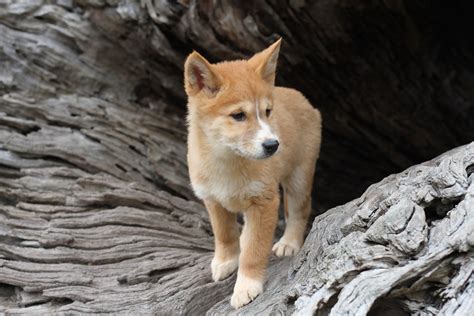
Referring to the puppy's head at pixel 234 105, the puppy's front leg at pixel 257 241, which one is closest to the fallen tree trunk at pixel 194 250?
the puppy's front leg at pixel 257 241

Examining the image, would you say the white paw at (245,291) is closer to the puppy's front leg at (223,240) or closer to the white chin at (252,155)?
the puppy's front leg at (223,240)

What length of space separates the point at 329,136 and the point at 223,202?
3013mm

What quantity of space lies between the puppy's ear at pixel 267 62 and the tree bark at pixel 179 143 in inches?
44.2

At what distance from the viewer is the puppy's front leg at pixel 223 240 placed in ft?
16.0

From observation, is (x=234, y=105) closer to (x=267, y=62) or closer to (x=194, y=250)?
(x=267, y=62)

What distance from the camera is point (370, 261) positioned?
347 centimetres

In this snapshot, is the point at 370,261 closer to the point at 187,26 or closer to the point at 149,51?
the point at 187,26

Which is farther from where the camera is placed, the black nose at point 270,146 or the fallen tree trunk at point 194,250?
the black nose at point 270,146

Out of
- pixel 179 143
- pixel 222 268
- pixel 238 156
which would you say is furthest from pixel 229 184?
pixel 179 143

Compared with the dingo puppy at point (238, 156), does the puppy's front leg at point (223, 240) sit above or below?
below

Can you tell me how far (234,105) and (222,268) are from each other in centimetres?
126

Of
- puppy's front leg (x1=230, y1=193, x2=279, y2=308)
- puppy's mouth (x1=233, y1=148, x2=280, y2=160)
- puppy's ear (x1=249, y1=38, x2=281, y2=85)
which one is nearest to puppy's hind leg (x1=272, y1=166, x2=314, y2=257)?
puppy's front leg (x1=230, y1=193, x2=279, y2=308)

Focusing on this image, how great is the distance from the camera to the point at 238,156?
182 inches

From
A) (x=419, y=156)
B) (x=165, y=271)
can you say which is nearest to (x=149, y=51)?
(x=165, y=271)
